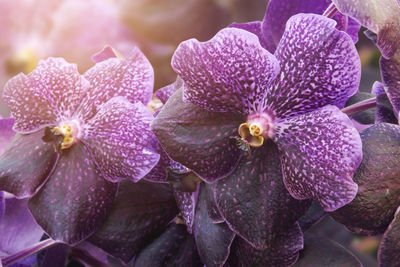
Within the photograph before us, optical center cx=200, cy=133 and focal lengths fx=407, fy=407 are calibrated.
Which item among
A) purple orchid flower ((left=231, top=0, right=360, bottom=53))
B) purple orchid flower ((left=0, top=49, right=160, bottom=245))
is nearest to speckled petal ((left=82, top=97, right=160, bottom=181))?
purple orchid flower ((left=0, top=49, right=160, bottom=245))

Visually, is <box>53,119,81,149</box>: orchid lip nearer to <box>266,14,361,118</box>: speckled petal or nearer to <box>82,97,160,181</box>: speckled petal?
<box>82,97,160,181</box>: speckled petal

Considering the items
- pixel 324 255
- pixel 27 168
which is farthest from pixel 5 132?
pixel 324 255

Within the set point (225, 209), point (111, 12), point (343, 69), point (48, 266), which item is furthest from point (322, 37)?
point (111, 12)

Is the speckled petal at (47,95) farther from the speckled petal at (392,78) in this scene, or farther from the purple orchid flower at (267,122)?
the speckled petal at (392,78)

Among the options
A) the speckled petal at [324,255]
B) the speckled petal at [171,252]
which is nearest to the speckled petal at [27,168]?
the speckled petal at [171,252]

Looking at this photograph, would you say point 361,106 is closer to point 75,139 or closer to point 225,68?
point 225,68

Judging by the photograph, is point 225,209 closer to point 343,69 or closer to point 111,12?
point 343,69
